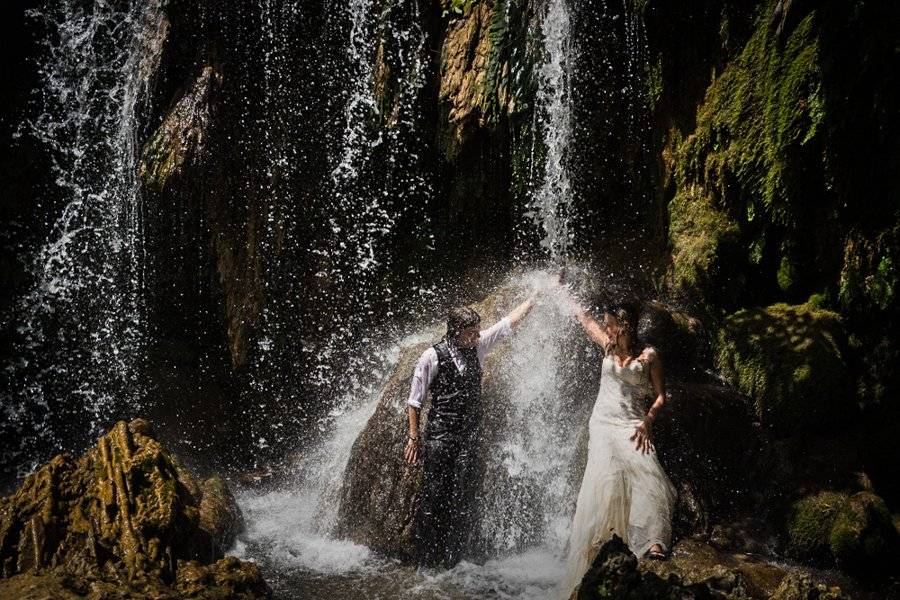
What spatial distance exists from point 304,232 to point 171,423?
3828 millimetres

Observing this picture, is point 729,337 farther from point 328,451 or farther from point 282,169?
point 282,169

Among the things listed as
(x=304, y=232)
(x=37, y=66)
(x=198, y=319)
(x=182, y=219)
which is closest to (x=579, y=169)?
(x=304, y=232)

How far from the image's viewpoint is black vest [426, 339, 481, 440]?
4.67 m

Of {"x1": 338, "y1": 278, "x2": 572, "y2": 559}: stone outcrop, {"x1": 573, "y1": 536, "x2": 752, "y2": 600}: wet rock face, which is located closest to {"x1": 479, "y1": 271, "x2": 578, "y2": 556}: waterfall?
{"x1": 338, "y1": 278, "x2": 572, "y2": 559}: stone outcrop

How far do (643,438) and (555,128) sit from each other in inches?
173

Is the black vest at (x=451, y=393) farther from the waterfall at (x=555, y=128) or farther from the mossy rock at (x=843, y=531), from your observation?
the waterfall at (x=555, y=128)

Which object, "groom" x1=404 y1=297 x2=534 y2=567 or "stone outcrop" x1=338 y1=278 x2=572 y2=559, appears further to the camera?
"stone outcrop" x1=338 y1=278 x2=572 y2=559

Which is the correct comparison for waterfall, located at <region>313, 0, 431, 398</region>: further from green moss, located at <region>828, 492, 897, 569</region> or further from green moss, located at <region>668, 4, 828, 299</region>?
green moss, located at <region>828, 492, 897, 569</region>

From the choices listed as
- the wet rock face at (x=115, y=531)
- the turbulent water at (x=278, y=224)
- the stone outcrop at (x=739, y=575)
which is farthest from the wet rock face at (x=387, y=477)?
the stone outcrop at (x=739, y=575)

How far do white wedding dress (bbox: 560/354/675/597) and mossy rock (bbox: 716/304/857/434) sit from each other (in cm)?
191

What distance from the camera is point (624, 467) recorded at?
4.07 metres

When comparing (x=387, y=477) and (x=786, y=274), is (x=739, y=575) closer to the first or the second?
(x=387, y=477)

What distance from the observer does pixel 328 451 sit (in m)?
7.05

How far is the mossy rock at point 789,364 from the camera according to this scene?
5.19 metres
